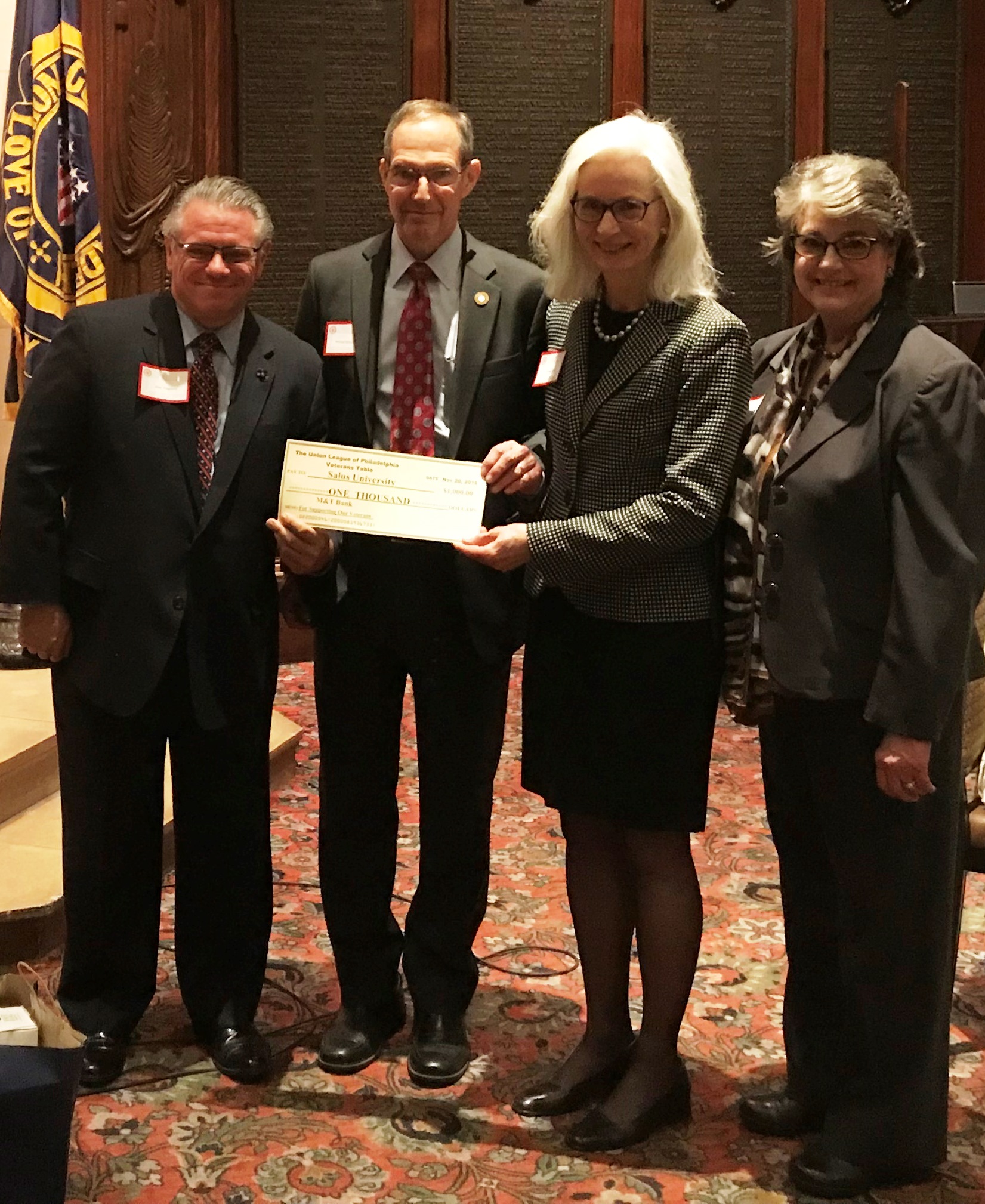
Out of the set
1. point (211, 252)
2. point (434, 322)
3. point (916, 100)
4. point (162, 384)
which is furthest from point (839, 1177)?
point (916, 100)

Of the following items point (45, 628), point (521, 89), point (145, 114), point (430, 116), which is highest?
point (521, 89)

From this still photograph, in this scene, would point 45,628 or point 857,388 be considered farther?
point 45,628

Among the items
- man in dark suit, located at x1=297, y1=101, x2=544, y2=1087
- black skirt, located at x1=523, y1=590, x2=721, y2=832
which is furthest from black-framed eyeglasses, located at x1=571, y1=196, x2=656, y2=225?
black skirt, located at x1=523, y1=590, x2=721, y2=832

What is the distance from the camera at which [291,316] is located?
641cm

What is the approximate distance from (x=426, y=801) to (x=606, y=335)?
0.98 metres

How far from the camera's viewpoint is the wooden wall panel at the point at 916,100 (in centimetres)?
661

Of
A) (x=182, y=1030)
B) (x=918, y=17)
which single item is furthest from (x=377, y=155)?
(x=182, y=1030)

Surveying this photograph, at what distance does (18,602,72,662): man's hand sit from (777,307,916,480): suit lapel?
50.9 inches

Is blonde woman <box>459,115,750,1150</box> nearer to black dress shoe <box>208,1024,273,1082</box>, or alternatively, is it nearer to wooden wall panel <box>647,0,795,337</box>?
black dress shoe <box>208,1024,273,1082</box>

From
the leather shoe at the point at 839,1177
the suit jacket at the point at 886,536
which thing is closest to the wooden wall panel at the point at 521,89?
the suit jacket at the point at 886,536

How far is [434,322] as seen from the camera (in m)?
2.65

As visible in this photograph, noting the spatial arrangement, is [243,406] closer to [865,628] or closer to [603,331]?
[603,331]

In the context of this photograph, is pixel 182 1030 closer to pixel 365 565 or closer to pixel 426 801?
pixel 426 801

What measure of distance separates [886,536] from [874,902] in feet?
1.90
